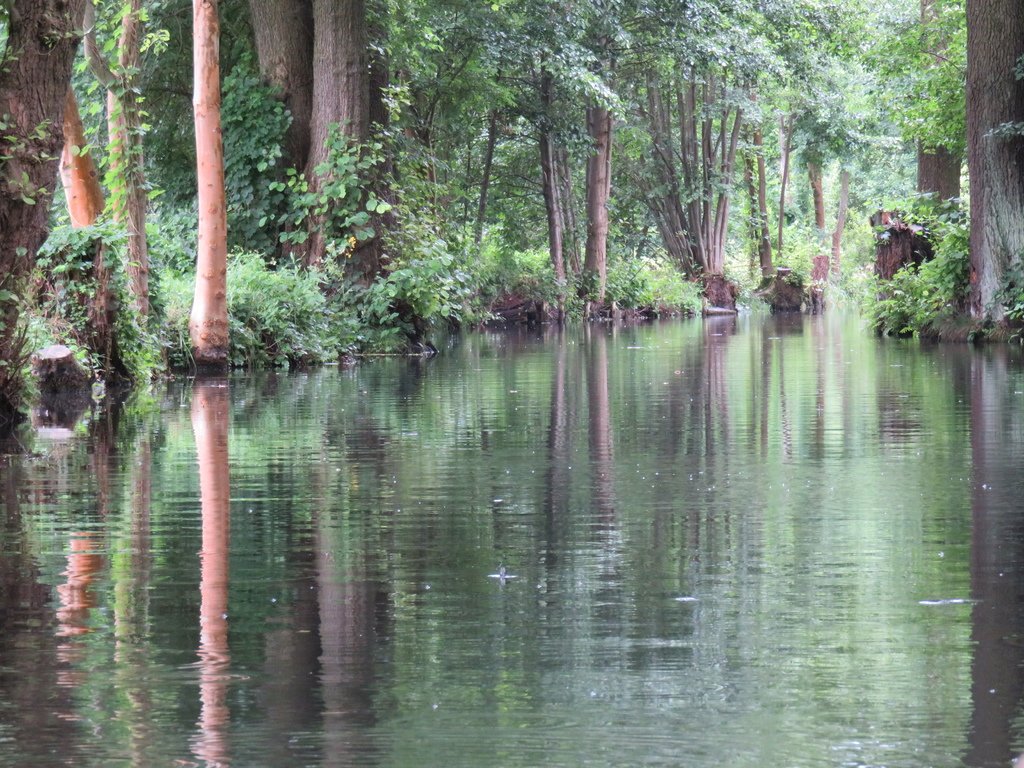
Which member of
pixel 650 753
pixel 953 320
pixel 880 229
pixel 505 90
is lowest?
pixel 650 753

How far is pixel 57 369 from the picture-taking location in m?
15.2

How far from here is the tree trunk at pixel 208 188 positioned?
18484 millimetres

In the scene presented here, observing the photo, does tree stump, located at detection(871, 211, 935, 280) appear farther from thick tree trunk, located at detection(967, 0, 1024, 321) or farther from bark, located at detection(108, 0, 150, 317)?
bark, located at detection(108, 0, 150, 317)

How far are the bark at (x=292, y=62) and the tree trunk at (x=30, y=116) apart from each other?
13353mm

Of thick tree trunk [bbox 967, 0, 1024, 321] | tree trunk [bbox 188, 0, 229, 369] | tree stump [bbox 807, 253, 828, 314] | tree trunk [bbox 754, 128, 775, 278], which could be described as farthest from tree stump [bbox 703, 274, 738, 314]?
tree trunk [bbox 188, 0, 229, 369]

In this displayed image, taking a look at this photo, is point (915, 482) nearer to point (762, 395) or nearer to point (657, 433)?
point (657, 433)

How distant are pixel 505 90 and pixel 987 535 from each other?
28634 mm

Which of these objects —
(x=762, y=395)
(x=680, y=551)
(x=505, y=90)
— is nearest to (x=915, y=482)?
(x=680, y=551)

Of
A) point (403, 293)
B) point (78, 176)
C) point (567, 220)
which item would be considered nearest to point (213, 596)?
point (78, 176)

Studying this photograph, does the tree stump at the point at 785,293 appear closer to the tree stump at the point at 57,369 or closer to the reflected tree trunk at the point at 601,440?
the reflected tree trunk at the point at 601,440

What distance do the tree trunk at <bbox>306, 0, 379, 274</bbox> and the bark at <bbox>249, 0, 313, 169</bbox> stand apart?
0.56 m

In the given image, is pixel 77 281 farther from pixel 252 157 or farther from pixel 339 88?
pixel 252 157

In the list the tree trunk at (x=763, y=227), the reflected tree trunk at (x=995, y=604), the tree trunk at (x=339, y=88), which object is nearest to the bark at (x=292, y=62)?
the tree trunk at (x=339, y=88)

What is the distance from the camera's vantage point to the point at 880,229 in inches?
1186
